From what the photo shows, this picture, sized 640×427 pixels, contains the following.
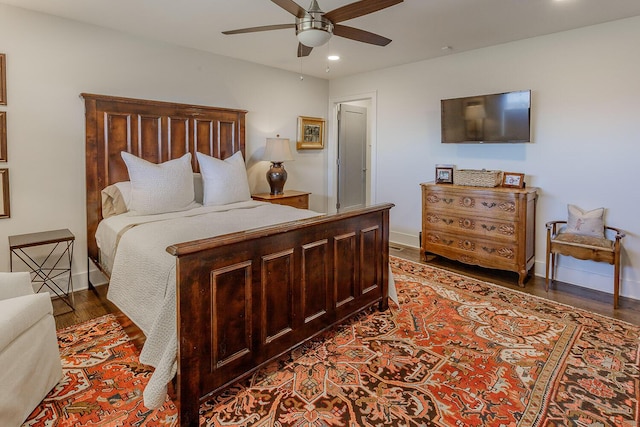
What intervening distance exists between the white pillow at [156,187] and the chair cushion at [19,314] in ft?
4.39

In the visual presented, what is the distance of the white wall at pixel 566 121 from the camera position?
3283 millimetres

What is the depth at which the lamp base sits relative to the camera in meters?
4.72

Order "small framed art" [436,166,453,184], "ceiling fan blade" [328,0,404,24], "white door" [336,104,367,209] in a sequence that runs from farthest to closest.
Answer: "white door" [336,104,367,209] < "small framed art" [436,166,453,184] < "ceiling fan blade" [328,0,404,24]

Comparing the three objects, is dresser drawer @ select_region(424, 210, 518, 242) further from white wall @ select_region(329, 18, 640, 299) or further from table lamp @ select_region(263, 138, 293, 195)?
table lamp @ select_region(263, 138, 293, 195)

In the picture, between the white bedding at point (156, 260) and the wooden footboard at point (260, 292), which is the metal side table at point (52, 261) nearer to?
the white bedding at point (156, 260)

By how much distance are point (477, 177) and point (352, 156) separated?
9.36ft

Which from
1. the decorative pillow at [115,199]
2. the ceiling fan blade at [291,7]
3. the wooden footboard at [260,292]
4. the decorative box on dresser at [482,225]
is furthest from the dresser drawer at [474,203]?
the decorative pillow at [115,199]

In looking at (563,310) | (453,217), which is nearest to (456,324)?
(563,310)

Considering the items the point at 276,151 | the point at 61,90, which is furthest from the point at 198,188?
the point at 61,90

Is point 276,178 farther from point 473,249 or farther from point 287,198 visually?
point 473,249

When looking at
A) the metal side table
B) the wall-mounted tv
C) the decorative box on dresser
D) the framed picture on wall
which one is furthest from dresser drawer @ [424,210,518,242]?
the framed picture on wall

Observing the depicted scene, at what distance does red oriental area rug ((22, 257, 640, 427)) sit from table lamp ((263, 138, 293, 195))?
7.87 feet

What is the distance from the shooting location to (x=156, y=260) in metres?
2.06

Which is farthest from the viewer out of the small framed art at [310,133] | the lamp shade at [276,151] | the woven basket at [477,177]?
the small framed art at [310,133]
